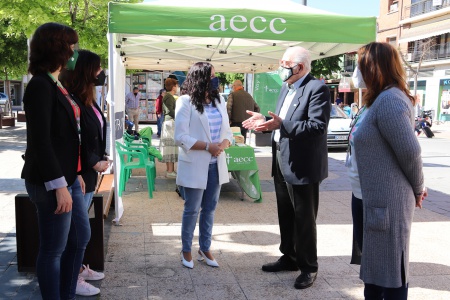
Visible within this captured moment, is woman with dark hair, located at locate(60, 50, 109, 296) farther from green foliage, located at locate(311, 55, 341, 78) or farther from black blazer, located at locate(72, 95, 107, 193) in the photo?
green foliage, located at locate(311, 55, 341, 78)

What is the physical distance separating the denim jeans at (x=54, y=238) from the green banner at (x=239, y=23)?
2.64 metres

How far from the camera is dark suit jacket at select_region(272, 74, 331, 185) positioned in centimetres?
340

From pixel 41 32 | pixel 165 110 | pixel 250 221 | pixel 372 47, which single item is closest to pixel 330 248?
pixel 250 221

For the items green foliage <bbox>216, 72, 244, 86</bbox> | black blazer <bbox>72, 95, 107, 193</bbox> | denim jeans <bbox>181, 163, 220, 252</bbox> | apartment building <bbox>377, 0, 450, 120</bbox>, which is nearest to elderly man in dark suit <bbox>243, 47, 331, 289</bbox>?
denim jeans <bbox>181, 163, 220, 252</bbox>

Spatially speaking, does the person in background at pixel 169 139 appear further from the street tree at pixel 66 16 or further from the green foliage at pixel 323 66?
the green foliage at pixel 323 66

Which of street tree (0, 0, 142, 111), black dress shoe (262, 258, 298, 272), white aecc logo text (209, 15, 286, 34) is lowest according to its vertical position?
black dress shoe (262, 258, 298, 272)

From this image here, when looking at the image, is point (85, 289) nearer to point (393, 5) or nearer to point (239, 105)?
point (239, 105)

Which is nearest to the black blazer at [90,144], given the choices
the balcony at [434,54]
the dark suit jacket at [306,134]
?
the dark suit jacket at [306,134]

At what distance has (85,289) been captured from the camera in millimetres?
3451

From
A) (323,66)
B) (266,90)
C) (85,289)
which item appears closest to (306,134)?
(85,289)

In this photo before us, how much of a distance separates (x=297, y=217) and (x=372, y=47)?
5.33 feet

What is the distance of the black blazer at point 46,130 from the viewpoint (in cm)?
239

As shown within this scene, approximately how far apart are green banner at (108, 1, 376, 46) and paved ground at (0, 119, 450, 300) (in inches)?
89.4

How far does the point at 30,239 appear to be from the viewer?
3787 mm
